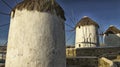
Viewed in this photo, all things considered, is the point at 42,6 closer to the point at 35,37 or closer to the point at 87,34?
the point at 35,37

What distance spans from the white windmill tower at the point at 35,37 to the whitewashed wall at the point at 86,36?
57.1 feet

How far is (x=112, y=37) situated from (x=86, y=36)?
6416 millimetres

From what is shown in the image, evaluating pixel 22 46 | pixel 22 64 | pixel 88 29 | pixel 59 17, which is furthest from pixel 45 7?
pixel 88 29

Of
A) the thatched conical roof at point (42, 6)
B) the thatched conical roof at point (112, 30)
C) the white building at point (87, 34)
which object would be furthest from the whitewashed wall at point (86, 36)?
the thatched conical roof at point (42, 6)

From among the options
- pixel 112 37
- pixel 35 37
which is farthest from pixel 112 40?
pixel 35 37

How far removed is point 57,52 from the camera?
6.02 m

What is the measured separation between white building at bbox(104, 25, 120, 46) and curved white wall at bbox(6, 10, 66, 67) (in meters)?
23.3

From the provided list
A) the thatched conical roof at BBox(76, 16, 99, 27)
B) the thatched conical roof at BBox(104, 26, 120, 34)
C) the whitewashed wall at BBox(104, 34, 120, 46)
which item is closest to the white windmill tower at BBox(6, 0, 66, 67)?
the thatched conical roof at BBox(76, 16, 99, 27)

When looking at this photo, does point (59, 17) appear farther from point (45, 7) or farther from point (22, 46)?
point (22, 46)

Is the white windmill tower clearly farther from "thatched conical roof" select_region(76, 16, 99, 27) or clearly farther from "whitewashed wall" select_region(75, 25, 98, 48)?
"thatched conical roof" select_region(76, 16, 99, 27)

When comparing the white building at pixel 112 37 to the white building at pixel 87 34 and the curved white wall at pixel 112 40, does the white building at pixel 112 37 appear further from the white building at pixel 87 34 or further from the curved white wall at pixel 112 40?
the white building at pixel 87 34

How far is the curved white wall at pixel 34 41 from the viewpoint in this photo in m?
5.71

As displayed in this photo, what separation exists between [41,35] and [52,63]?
740 millimetres

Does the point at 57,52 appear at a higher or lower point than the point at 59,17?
lower
